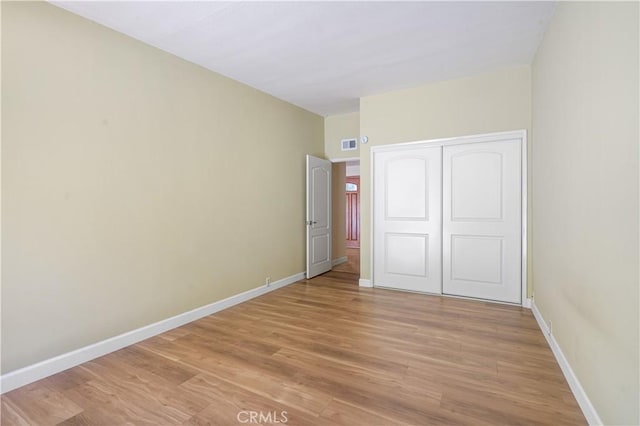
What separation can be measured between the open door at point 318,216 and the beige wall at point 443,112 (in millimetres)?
937

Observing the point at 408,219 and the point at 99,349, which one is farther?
the point at 408,219

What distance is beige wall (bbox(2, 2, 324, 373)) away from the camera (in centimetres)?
217

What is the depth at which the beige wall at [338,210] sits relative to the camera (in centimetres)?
631

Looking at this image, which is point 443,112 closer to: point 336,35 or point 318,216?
point 336,35

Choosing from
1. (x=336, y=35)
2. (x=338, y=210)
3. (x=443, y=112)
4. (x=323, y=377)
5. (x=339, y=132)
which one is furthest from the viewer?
(x=338, y=210)

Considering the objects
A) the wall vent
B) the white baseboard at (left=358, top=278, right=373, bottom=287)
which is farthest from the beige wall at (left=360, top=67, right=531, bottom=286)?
the wall vent

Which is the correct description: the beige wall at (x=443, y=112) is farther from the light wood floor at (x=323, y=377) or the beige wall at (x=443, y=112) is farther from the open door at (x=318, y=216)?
the light wood floor at (x=323, y=377)

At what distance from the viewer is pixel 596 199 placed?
64.5 inches

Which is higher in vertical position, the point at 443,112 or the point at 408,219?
the point at 443,112

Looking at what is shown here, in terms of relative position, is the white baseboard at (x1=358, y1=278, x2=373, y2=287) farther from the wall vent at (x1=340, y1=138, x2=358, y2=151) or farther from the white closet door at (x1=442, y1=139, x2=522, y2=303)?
the wall vent at (x1=340, y1=138, x2=358, y2=151)

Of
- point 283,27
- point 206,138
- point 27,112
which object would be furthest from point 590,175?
point 27,112

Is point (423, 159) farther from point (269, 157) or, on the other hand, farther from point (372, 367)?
point (372, 367)

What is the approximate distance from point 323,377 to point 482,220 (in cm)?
284

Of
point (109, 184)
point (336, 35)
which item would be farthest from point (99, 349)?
point (336, 35)
